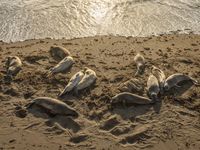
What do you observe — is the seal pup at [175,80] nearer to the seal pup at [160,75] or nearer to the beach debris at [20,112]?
the seal pup at [160,75]

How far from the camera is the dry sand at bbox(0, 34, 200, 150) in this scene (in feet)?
19.8

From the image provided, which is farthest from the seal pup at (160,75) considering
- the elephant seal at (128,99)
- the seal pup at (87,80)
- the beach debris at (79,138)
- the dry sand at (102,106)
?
the beach debris at (79,138)

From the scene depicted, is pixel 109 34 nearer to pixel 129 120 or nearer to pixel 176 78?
pixel 176 78

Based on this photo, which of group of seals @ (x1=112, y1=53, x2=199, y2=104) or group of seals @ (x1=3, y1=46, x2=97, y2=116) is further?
group of seals @ (x1=112, y1=53, x2=199, y2=104)

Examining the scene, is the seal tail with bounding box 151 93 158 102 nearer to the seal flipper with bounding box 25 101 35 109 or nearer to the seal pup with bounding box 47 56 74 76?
the seal pup with bounding box 47 56 74 76

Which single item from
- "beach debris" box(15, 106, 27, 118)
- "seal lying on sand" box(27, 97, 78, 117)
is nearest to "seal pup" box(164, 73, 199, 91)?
"seal lying on sand" box(27, 97, 78, 117)

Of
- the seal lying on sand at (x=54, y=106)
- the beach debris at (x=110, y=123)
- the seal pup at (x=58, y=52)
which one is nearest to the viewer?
the beach debris at (x=110, y=123)

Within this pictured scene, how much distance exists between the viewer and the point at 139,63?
781cm

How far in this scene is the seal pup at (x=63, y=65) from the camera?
25.2 ft

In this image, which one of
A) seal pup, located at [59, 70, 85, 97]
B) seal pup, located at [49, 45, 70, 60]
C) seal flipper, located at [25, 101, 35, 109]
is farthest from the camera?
seal pup, located at [49, 45, 70, 60]

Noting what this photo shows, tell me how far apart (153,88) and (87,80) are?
50.1 inches

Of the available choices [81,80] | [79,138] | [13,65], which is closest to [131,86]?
[81,80]

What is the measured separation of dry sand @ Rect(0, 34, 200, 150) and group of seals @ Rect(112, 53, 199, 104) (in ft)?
0.42

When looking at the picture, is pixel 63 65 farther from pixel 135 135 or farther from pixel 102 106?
pixel 135 135
